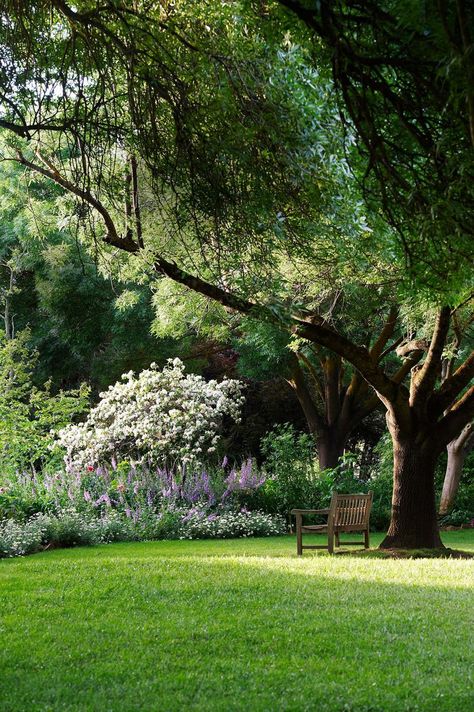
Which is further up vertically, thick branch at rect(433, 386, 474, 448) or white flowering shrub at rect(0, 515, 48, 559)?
thick branch at rect(433, 386, 474, 448)

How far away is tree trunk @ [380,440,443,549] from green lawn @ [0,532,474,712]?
2.28 m

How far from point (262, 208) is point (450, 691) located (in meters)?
3.12

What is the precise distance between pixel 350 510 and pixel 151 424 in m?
6.00

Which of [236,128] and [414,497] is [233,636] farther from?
[414,497]

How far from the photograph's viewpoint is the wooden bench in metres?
12.1

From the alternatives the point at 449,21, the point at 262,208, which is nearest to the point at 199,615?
the point at 262,208

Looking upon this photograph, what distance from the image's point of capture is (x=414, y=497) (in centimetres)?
1248

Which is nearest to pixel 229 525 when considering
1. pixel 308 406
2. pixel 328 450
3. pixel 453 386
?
pixel 453 386

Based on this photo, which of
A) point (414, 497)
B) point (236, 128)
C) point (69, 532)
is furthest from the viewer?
point (69, 532)

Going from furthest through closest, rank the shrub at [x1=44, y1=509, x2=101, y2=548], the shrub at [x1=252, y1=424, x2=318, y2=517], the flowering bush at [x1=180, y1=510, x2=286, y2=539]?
the shrub at [x1=252, y1=424, x2=318, y2=517]
the flowering bush at [x1=180, y1=510, x2=286, y2=539]
the shrub at [x1=44, y1=509, x2=101, y2=548]

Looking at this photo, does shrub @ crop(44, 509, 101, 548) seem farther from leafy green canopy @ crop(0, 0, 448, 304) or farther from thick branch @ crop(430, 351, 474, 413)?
leafy green canopy @ crop(0, 0, 448, 304)

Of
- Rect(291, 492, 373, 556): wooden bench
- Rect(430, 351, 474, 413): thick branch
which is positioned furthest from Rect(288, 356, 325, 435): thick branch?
Rect(430, 351, 474, 413): thick branch

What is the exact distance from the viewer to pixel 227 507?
52.9ft

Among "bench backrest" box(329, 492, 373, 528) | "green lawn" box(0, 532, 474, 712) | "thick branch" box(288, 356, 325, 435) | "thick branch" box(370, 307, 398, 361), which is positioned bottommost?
"green lawn" box(0, 532, 474, 712)
